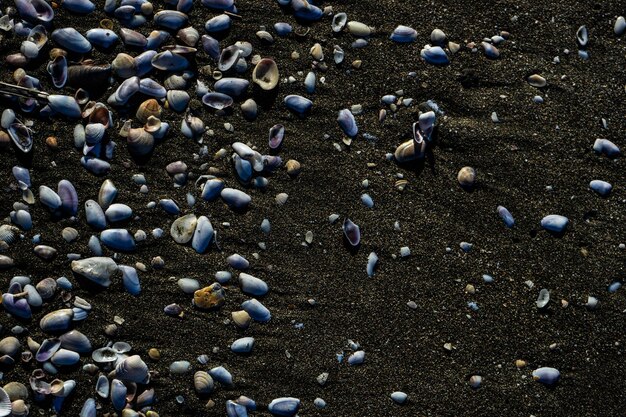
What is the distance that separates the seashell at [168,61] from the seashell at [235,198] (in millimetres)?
476

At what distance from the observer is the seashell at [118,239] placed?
7.13 ft

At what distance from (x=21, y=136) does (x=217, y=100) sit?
689 mm

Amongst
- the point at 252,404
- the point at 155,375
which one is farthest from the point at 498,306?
the point at 155,375

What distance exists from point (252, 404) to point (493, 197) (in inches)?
43.7

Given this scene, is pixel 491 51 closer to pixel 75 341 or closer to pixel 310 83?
pixel 310 83

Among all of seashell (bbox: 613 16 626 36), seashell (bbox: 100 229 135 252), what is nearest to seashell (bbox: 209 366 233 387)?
seashell (bbox: 100 229 135 252)

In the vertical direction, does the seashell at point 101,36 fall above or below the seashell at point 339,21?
below

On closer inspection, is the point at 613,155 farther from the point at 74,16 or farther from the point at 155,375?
the point at 74,16

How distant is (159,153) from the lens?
2203 millimetres

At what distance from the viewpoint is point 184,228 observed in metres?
2.18

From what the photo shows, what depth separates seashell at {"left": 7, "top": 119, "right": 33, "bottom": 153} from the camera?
217 cm

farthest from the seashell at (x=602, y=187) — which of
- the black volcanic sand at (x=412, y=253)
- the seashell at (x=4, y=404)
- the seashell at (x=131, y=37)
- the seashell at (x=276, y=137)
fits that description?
the seashell at (x=4, y=404)

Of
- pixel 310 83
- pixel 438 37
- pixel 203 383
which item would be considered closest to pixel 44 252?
pixel 203 383

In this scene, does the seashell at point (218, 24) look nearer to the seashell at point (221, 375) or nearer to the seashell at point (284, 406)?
the seashell at point (221, 375)
